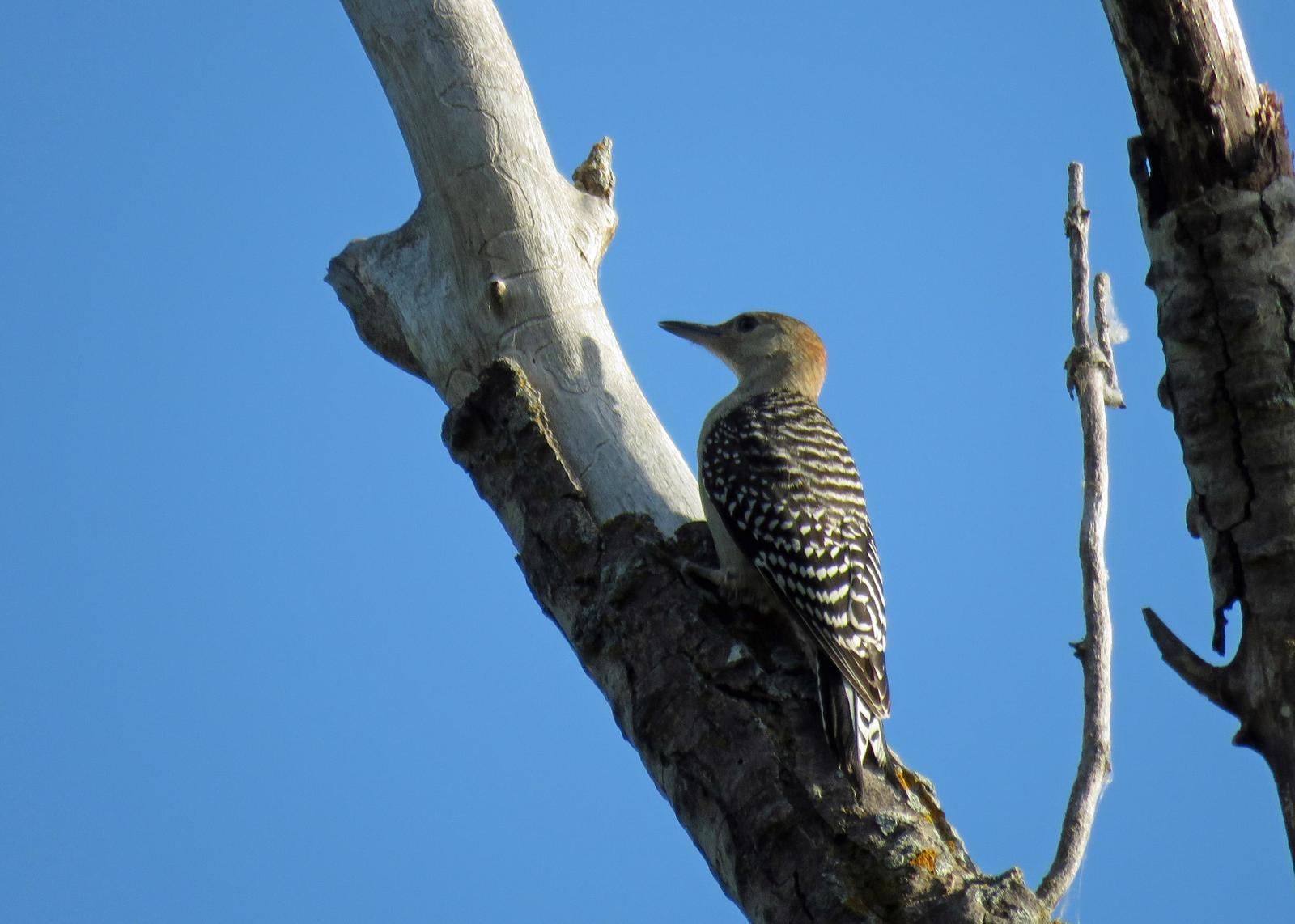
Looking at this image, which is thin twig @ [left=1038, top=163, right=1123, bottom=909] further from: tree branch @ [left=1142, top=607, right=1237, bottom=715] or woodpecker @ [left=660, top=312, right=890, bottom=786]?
tree branch @ [left=1142, top=607, right=1237, bottom=715]

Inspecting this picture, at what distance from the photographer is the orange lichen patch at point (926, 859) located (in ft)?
10.9

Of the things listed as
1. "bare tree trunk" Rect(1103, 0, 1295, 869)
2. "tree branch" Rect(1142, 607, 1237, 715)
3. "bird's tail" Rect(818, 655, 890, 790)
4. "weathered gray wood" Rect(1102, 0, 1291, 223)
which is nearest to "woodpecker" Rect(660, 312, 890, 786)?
"bird's tail" Rect(818, 655, 890, 790)

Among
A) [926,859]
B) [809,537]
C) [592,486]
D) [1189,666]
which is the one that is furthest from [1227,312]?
[809,537]

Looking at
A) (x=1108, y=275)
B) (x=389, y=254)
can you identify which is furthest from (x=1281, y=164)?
(x=389, y=254)

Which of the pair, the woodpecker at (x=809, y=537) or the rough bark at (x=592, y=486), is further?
the woodpecker at (x=809, y=537)

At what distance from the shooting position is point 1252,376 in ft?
8.40

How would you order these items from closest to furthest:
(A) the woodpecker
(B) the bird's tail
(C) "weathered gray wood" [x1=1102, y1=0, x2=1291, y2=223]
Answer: (C) "weathered gray wood" [x1=1102, y1=0, x2=1291, y2=223] → (B) the bird's tail → (A) the woodpecker

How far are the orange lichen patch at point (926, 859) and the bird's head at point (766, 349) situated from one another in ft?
12.8

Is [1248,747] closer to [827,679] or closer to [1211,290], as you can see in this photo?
[1211,290]

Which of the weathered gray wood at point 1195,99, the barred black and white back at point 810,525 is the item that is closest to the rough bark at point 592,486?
the barred black and white back at point 810,525

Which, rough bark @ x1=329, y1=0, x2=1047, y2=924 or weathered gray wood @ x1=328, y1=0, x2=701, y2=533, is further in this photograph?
weathered gray wood @ x1=328, y1=0, x2=701, y2=533

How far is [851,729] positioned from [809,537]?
70.2 inches

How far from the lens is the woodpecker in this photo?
4031mm

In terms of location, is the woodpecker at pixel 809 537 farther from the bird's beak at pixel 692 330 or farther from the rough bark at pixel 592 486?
the bird's beak at pixel 692 330
